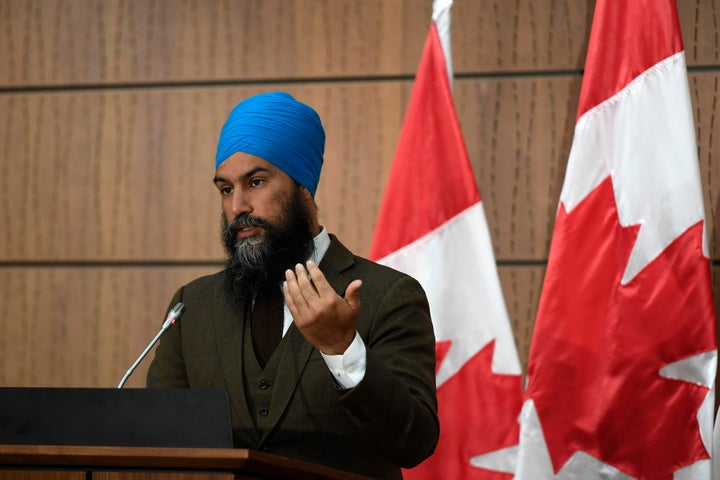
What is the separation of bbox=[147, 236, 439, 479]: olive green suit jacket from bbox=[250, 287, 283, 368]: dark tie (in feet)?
0.11

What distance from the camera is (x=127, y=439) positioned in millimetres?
1630

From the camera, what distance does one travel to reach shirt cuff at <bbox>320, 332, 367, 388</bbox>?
5.78 feet

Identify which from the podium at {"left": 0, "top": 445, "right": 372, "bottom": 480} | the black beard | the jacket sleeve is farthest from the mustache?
the podium at {"left": 0, "top": 445, "right": 372, "bottom": 480}

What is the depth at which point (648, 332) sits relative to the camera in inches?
105

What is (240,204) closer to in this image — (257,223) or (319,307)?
(257,223)

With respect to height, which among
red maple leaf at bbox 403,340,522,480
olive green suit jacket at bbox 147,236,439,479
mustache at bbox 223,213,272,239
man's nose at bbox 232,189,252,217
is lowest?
red maple leaf at bbox 403,340,522,480

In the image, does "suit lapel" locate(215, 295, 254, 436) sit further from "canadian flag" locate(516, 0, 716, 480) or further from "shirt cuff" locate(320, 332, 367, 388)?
"canadian flag" locate(516, 0, 716, 480)

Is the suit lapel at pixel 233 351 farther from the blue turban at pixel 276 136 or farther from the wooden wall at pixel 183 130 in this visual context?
the wooden wall at pixel 183 130

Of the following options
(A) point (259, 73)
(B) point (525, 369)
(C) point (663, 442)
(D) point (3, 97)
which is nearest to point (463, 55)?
(A) point (259, 73)

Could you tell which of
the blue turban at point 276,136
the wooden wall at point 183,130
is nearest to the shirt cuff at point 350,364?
the blue turban at point 276,136

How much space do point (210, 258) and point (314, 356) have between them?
1.34 meters

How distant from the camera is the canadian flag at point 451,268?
2854 mm

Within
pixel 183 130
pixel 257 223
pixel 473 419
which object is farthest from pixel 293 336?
pixel 183 130

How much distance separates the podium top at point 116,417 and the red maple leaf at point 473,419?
1.36m
